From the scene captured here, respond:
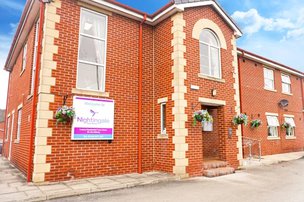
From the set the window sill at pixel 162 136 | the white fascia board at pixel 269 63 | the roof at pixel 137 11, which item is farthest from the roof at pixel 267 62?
the window sill at pixel 162 136

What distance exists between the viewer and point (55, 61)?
22.1 feet

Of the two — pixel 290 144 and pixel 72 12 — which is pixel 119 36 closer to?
pixel 72 12

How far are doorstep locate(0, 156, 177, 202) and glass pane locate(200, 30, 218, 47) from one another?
560 cm

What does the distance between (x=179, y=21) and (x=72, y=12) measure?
147 inches

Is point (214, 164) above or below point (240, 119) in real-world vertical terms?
below

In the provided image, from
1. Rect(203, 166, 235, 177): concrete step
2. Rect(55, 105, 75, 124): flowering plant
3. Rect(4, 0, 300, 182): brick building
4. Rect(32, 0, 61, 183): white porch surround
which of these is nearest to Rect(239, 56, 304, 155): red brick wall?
Rect(4, 0, 300, 182): brick building

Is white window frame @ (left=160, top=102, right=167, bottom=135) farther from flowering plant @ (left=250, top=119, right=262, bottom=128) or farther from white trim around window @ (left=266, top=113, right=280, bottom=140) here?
white trim around window @ (left=266, top=113, right=280, bottom=140)

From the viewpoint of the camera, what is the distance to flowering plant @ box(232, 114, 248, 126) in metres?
8.95

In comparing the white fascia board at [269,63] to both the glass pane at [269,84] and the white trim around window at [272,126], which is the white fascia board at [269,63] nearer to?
the glass pane at [269,84]

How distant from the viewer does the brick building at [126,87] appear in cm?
662

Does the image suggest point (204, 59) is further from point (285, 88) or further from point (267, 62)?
point (285, 88)

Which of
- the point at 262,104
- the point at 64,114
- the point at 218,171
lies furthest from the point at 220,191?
the point at 262,104

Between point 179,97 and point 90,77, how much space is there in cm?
313

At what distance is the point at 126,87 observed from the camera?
8.16 meters
